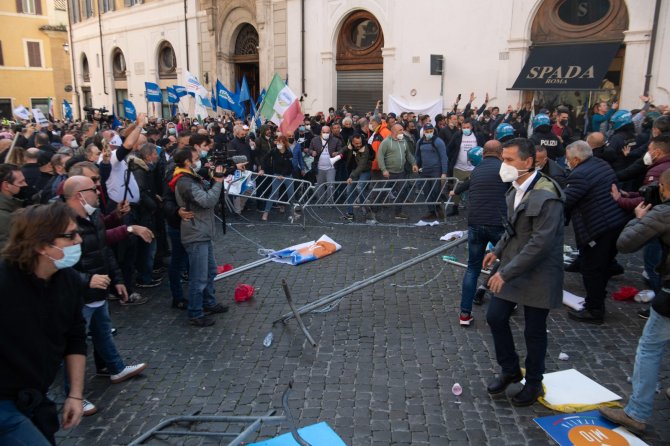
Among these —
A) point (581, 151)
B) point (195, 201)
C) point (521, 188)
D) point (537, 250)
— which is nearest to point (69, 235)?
point (195, 201)

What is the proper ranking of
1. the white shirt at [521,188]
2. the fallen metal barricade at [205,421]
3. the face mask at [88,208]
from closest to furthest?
the fallen metal barricade at [205,421] → the white shirt at [521,188] → the face mask at [88,208]

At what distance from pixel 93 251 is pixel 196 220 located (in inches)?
56.2

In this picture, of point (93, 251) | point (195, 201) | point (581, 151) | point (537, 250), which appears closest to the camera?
point (537, 250)

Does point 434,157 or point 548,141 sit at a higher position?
point 548,141

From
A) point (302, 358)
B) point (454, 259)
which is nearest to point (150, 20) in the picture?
point (454, 259)

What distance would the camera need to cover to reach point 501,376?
423 centimetres

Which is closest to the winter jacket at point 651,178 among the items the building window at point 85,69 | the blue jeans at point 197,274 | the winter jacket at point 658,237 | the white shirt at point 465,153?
the winter jacket at point 658,237

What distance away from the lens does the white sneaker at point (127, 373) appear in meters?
4.56

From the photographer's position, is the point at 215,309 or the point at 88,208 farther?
the point at 215,309

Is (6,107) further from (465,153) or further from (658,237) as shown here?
(658,237)

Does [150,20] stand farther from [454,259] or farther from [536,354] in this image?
[536,354]

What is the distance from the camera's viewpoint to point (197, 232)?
217 inches

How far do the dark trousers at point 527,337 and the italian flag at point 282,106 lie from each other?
752cm

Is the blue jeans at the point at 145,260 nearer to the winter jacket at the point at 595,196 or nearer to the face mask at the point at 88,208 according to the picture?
the face mask at the point at 88,208
